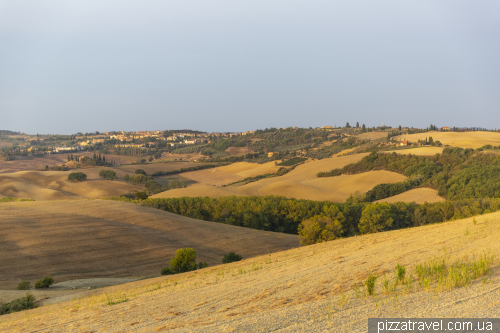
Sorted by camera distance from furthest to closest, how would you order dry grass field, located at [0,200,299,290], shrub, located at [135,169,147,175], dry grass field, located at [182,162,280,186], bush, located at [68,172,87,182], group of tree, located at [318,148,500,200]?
1. dry grass field, located at [182,162,280,186]
2. shrub, located at [135,169,147,175]
3. bush, located at [68,172,87,182]
4. group of tree, located at [318,148,500,200]
5. dry grass field, located at [0,200,299,290]

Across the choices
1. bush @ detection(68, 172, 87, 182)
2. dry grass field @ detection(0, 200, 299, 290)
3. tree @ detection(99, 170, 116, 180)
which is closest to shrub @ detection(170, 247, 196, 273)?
dry grass field @ detection(0, 200, 299, 290)

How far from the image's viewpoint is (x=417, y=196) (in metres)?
74.0

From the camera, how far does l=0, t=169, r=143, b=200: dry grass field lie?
8850 cm

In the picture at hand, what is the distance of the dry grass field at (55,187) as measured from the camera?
88500mm

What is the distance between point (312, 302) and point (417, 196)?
71.2 meters

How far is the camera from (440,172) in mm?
85812

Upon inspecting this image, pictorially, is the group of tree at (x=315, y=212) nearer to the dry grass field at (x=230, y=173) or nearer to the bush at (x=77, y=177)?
the bush at (x=77, y=177)

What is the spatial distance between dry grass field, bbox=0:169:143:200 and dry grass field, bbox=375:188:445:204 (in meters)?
62.8

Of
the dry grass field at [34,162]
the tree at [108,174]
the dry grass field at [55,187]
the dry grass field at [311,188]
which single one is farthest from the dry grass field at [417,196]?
the dry grass field at [34,162]

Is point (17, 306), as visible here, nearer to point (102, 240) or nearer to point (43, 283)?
point (43, 283)

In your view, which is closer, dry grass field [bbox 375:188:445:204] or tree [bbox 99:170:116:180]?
dry grass field [bbox 375:188:445:204]

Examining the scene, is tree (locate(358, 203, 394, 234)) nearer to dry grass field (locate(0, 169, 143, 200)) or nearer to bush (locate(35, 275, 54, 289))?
bush (locate(35, 275, 54, 289))

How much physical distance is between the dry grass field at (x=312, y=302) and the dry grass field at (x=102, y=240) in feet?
59.0

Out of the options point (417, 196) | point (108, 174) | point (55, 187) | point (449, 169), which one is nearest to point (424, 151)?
point (449, 169)
